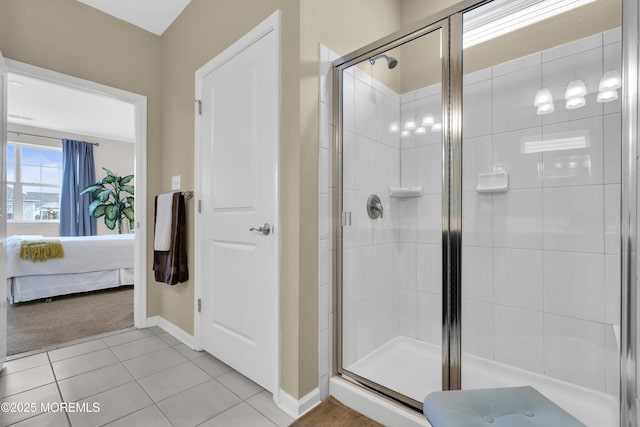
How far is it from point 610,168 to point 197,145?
2.37 meters

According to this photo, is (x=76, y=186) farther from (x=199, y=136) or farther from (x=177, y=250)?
(x=199, y=136)

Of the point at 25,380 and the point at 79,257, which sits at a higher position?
the point at 79,257

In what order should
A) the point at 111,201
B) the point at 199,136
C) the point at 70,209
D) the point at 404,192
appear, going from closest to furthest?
the point at 404,192
the point at 199,136
the point at 70,209
the point at 111,201

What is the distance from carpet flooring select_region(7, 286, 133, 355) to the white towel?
3.03 ft

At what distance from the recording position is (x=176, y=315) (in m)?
2.42

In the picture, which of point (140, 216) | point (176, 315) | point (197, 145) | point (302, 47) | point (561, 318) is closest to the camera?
point (302, 47)

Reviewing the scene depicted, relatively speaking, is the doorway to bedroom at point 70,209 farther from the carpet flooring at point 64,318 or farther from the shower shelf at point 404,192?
the shower shelf at point 404,192

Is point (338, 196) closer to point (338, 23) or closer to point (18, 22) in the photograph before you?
point (338, 23)

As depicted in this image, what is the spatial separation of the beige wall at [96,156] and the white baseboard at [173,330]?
14.5ft

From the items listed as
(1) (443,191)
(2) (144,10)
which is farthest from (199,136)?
(1) (443,191)

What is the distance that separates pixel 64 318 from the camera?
2.88 m

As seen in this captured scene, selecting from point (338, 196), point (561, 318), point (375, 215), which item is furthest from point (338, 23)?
point (561, 318)

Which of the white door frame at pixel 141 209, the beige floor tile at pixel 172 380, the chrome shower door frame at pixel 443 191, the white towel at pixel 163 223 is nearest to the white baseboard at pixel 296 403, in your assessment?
the chrome shower door frame at pixel 443 191

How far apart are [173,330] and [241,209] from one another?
135 centimetres
